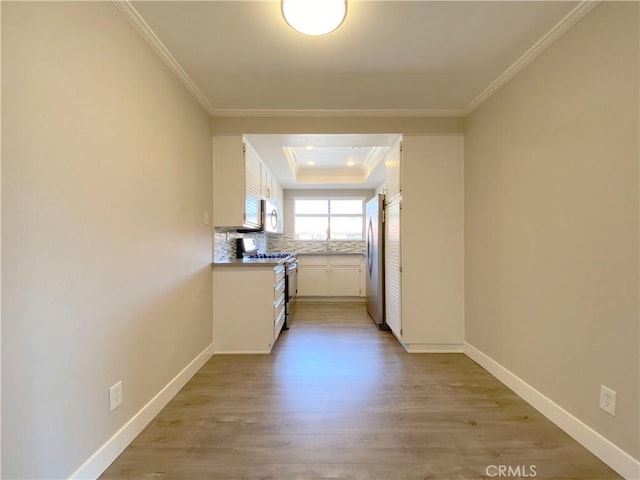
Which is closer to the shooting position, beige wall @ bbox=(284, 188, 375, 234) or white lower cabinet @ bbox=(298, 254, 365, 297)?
white lower cabinet @ bbox=(298, 254, 365, 297)

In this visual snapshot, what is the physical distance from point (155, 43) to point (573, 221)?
271 cm

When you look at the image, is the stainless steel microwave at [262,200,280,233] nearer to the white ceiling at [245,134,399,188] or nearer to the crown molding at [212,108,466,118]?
the white ceiling at [245,134,399,188]

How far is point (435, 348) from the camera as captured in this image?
273 centimetres

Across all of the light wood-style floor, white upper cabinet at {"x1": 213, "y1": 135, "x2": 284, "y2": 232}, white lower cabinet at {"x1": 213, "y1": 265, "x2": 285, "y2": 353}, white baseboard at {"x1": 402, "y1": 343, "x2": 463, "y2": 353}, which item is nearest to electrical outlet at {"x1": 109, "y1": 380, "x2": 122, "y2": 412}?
the light wood-style floor

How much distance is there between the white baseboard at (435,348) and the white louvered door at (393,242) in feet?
0.56

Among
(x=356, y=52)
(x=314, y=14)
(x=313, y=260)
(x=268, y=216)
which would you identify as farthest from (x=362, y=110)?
(x=313, y=260)

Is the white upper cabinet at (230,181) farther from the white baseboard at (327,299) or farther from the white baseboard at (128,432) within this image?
the white baseboard at (327,299)

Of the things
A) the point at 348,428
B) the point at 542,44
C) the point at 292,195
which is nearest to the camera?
the point at 348,428

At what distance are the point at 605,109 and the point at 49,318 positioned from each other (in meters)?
2.70

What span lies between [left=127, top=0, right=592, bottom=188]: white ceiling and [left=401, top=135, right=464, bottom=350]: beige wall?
0.41 metres

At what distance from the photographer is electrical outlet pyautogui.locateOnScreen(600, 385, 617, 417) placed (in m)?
1.32

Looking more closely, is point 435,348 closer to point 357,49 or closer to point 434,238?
point 434,238

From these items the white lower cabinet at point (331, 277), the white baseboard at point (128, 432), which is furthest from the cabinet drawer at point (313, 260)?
the white baseboard at point (128, 432)

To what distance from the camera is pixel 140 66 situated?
1.60 m
